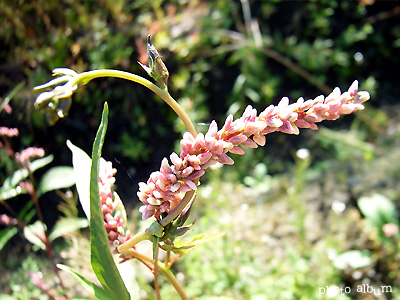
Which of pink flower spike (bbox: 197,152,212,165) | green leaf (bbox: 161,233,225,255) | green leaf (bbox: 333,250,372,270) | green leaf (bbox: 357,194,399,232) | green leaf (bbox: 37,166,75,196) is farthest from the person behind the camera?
green leaf (bbox: 357,194,399,232)

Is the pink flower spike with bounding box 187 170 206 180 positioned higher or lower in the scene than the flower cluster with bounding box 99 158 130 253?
higher

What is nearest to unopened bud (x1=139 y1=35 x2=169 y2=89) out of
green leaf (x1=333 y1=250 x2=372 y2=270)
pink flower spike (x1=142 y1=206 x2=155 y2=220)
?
pink flower spike (x1=142 y1=206 x2=155 y2=220)

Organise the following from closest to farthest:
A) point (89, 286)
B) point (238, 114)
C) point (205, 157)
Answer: point (205, 157) < point (89, 286) < point (238, 114)

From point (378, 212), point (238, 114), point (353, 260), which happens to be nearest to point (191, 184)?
point (353, 260)

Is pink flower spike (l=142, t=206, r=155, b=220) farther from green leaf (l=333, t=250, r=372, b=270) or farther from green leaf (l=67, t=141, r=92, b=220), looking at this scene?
green leaf (l=333, t=250, r=372, b=270)

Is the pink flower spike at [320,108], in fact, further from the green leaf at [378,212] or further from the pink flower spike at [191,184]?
the green leaf at [378,212]

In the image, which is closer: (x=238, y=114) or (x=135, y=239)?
(x=135, y=239)

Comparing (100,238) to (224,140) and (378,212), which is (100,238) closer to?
(224,140)
